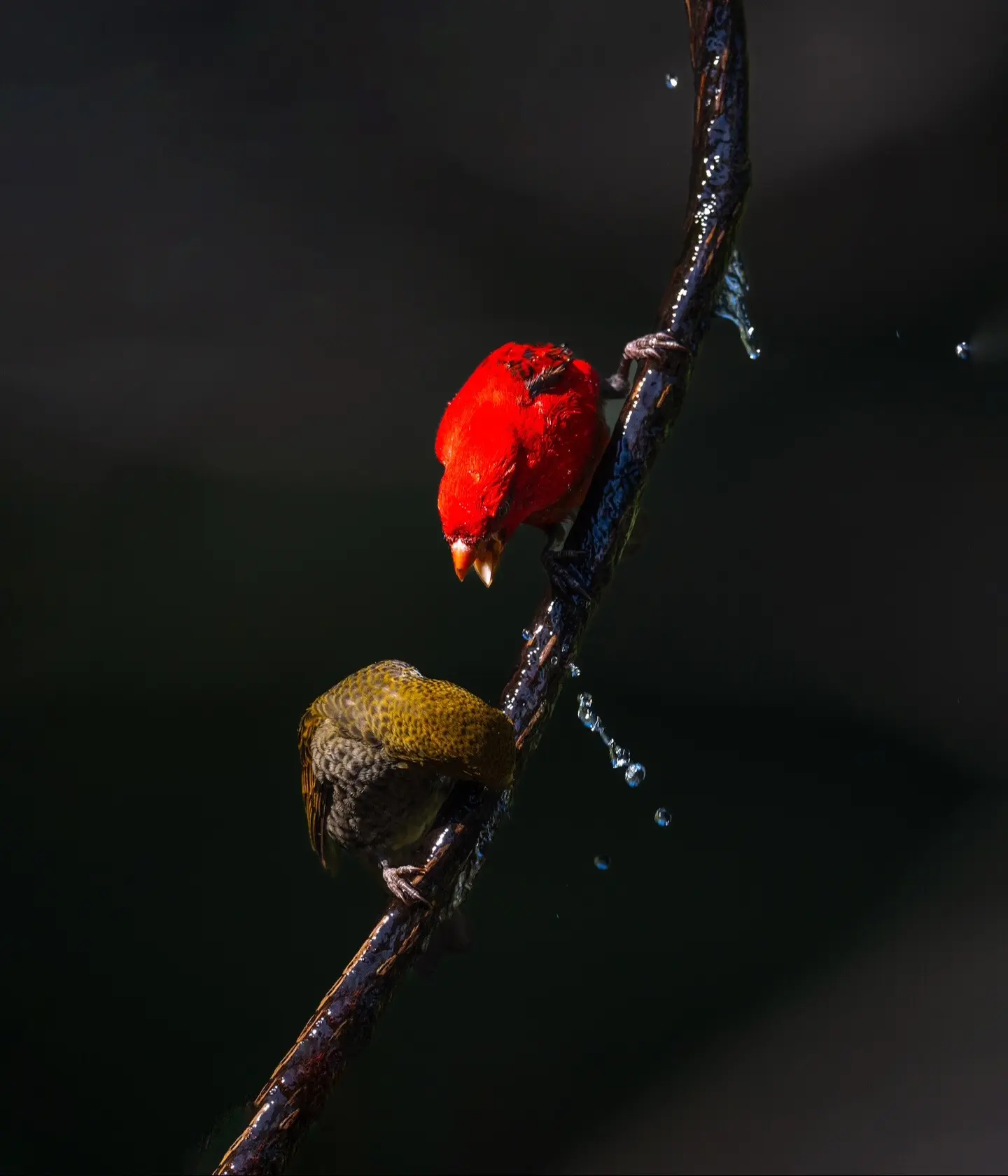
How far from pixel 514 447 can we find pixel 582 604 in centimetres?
24

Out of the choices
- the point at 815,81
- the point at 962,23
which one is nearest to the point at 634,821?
the point at 815,81

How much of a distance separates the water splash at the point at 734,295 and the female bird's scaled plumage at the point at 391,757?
27.3 inches

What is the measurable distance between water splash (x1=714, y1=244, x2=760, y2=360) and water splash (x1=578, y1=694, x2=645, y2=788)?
0.68 meters

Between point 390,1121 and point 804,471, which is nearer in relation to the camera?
point 390,1121

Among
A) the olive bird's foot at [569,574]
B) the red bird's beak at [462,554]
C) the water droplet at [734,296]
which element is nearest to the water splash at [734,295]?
the water droplet at [734,296]

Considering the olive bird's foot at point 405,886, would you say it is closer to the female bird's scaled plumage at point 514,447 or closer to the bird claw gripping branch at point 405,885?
the bird claw gripping branch at point 405,885

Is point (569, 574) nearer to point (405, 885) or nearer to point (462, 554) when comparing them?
point (462, 554)

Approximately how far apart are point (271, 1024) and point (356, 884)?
0.80 ft

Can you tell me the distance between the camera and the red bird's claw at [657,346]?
1437 millimetres

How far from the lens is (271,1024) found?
64.0 inches

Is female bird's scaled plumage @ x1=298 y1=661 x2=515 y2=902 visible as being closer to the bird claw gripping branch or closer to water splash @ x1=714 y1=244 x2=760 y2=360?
the bird claw gripping branch

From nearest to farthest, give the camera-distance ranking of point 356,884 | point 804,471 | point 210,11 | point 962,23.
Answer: point 210,11 < point 962,23 < point 356,884 < point 804,471

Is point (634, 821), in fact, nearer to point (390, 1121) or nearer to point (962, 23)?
point (390, 1121)

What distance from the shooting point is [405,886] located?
1.31 m
